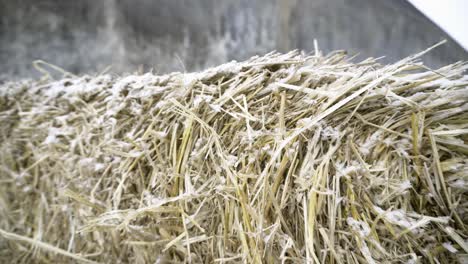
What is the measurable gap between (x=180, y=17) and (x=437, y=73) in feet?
8.09

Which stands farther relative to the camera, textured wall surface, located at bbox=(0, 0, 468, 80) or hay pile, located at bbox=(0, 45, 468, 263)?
textured wall surface, located at bbox=(0, 0, 468, 80)

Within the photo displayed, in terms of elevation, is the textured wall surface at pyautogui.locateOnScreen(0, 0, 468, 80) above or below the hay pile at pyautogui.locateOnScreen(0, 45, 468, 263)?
above

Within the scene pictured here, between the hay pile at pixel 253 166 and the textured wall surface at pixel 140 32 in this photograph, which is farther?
the textured wall surface at pixel 140 32

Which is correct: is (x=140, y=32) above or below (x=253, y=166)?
above

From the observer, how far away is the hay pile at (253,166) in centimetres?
71

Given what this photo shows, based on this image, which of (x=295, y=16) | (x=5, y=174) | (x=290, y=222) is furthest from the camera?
(x=295, y=16)

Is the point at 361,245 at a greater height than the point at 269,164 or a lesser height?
lesser

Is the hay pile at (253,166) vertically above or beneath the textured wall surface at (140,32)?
beneath

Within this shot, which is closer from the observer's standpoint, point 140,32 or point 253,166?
point 253,166

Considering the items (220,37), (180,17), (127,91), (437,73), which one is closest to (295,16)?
(220,37)

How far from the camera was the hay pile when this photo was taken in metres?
0.71

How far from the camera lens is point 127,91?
120 cm

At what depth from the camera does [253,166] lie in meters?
0.89

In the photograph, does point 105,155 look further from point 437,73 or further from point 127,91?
point 437,73
